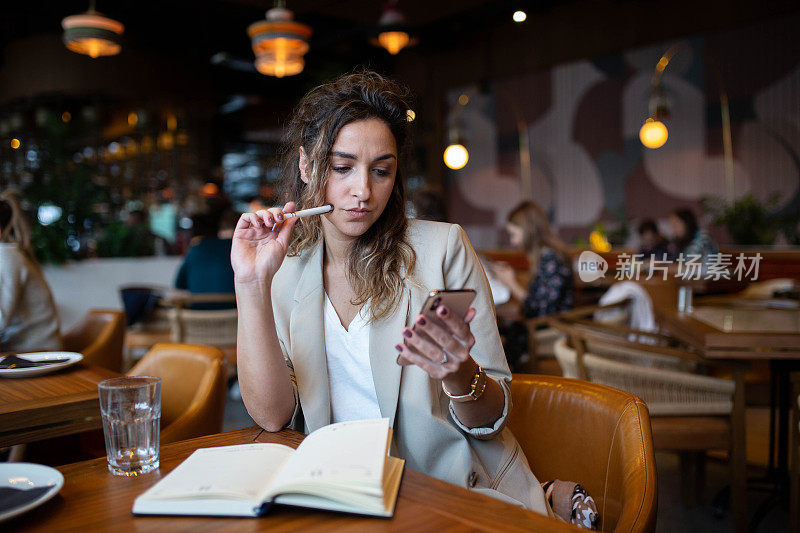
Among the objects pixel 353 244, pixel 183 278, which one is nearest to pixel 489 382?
pixel 353 244

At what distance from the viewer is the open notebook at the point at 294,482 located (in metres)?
0.85

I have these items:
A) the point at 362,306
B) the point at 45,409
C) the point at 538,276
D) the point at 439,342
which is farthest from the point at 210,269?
the point at 439,342

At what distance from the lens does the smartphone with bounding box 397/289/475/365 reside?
Result: 927 mm

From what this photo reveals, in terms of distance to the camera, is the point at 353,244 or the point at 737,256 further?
the point at 737,256

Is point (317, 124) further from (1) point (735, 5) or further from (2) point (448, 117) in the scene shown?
(2) point (448, 117)

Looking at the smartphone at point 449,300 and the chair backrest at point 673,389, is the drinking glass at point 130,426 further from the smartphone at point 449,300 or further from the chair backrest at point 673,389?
the chair backrest at point 673,389

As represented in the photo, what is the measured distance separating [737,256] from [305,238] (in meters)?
1.92

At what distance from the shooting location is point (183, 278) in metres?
4.61

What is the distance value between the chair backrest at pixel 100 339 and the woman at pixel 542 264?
2240mm

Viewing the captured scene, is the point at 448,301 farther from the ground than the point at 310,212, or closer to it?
closer to it

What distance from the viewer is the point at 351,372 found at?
1.39 m

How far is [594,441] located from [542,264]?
248 cm

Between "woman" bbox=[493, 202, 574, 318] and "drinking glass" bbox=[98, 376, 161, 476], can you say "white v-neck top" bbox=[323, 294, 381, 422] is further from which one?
"woman" bbox=[493, 202, 574, 318]

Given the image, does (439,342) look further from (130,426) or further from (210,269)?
(210,269)
